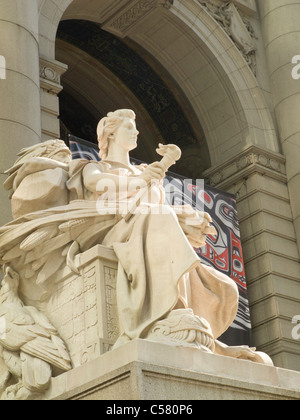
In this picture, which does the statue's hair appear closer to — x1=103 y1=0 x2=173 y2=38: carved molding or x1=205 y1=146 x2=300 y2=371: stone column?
x1=205 y1=146 x2=300 y2=371: stone column

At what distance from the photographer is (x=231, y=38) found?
16.2 meters

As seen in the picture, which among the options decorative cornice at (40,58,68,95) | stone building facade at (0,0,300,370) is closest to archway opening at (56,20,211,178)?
stone building facade at (0,0,300,370)

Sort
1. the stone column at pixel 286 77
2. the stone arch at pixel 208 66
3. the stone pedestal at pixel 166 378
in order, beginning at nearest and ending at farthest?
the stone pedestal at pixel 166 378, the stone column at pixel 286 77, the stone arch at pixel 208 66

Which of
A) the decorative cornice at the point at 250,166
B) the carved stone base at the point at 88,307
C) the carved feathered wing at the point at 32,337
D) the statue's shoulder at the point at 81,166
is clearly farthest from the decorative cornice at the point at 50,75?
the carved feathered wing at the point at 32,337

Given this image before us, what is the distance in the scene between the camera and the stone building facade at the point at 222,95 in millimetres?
14250

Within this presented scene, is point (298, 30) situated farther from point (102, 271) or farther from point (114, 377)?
point (114, 377)

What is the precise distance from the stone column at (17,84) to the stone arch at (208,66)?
3978mm

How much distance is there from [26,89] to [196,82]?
6080 millimetres

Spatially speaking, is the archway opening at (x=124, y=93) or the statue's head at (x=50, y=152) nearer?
the statue's head at (x=50, y=152)

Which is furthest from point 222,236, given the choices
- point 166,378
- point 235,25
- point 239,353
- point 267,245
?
point 166,378

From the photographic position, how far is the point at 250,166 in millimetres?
15156

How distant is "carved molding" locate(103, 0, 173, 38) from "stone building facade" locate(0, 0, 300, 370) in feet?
0.06

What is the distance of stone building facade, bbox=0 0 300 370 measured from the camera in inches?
561

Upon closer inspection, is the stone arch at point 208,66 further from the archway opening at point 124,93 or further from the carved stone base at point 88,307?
the carved stone base at point 88,307
